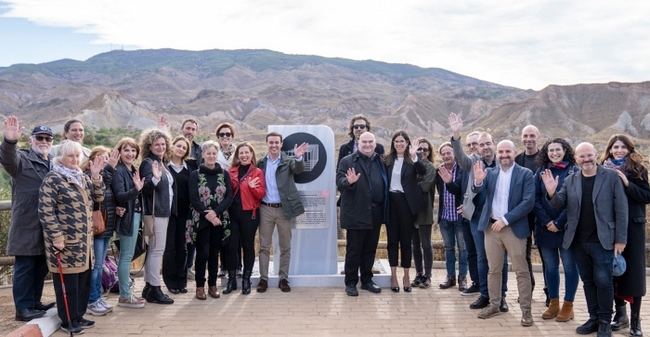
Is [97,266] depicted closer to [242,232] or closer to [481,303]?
[242,232]

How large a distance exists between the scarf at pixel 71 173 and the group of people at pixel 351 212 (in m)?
0.01

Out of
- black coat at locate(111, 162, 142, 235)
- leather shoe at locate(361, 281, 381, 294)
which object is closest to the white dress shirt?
leather shoe at locate(361, 281, 381, 294)

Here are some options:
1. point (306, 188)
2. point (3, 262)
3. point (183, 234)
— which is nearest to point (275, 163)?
point (306, 188)

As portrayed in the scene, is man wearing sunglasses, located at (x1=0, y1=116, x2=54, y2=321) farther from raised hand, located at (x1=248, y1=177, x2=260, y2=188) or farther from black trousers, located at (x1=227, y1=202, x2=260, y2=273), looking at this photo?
raised hand, located at (x1=248, y1=177, x2=260, y2=188)

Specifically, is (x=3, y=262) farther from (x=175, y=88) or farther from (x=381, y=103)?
(x=175, y=88)

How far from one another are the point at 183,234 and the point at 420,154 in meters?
3.02

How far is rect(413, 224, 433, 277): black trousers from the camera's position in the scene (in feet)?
24.2

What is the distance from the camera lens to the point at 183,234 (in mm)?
6871

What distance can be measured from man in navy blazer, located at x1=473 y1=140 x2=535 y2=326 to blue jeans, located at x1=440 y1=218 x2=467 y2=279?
1.02 m

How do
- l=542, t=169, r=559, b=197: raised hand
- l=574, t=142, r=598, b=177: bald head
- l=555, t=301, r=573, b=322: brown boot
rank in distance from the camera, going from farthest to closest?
l=555, t=301, r=573, b=322: brown boot → l=542, t=169, r=559, b=197: raised hand → l=574, t=142, r=598, b=177: bald head

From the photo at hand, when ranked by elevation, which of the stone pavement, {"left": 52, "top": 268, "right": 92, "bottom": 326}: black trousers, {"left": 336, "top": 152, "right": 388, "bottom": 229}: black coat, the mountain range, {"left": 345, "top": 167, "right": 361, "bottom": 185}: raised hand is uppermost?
the mountain range

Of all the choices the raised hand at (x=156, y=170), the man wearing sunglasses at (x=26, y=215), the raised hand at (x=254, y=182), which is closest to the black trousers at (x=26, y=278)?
the man wearing sunglasses at (x=26, y=215)

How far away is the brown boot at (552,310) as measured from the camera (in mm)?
6105

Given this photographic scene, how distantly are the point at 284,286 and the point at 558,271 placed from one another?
10.5ft
